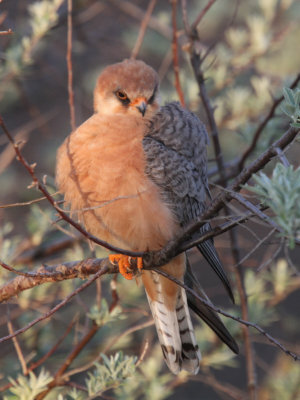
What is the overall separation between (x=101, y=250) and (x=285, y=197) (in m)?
2.27

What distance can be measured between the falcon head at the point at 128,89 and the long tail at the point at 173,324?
2.88ft

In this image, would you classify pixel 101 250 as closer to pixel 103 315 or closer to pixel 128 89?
pixel 103 315

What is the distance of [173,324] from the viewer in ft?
10.4

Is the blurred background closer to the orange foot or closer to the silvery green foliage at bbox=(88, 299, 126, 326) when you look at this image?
the silvery green foliage at bbox=(88, 299, 126, 326)

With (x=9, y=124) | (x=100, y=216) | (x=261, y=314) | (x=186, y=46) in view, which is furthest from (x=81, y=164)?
(x=9, y=124)

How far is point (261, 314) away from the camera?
346 cm

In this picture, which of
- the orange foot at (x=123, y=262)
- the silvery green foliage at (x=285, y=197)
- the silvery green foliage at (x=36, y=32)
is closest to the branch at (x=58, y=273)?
the orange foot at (x=123, y=262)

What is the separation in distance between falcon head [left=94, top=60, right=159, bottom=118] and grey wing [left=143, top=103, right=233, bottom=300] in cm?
13

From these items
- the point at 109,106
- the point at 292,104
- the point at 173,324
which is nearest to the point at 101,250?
the point at 173,324

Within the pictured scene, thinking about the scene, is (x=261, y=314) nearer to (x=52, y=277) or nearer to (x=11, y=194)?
(x=52, y=277)

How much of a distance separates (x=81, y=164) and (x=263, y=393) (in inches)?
78.4

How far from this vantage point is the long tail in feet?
10.3

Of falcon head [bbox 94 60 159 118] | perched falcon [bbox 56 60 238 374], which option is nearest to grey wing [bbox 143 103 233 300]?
perched falcon [bbox 56 60 238 374]

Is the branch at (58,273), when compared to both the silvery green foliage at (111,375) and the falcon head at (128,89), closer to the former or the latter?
the silvery green foliage at (111,375)
